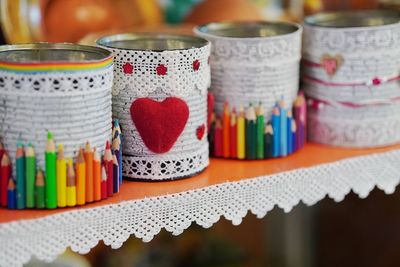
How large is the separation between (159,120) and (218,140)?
0.40 ft

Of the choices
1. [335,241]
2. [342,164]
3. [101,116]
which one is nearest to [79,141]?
[101,116]

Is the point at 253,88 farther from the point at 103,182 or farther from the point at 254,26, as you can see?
the point at 103,182

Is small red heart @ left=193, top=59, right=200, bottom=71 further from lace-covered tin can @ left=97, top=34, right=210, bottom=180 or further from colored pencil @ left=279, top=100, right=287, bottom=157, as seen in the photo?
colored pencil @ left=279, top=100, right=287, bottom=157

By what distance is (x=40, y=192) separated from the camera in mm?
726

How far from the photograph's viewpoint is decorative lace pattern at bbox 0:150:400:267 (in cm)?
72

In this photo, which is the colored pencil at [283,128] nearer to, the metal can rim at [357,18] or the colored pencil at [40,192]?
the metal can rim at [357,18]

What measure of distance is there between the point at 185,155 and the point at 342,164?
7.4 inches

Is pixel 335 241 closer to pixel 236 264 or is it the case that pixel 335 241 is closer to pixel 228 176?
pixel 236 264

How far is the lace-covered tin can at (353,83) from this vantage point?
90cm

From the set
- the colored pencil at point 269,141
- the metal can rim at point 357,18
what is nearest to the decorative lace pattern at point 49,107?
the colored pencil at point 269,141

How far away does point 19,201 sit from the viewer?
0.73 meters

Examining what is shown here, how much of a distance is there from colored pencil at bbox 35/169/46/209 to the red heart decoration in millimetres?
117

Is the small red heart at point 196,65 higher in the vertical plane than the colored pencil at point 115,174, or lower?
higher

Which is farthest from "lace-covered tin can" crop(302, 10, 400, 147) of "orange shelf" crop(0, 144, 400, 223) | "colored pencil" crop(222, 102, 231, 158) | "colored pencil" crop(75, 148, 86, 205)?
"colored pencil" crop(75, 148, 86, 205)
